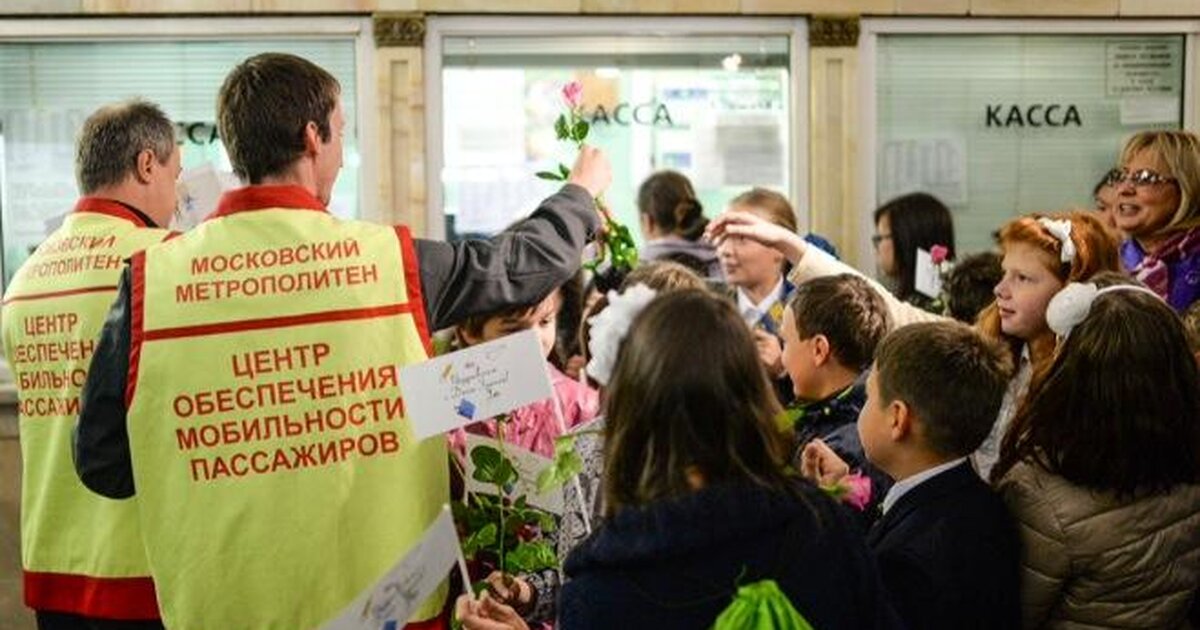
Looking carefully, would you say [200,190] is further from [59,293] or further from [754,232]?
[754,232]

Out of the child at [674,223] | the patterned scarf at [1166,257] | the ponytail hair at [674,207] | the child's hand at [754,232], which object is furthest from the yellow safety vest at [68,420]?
the ponytail hair at [674,207]

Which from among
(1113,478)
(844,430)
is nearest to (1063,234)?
(844,430)

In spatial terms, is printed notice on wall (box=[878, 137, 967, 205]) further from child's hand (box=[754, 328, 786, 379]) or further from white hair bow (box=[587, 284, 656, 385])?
white hair bow (box=[587, 284, 656, 385])

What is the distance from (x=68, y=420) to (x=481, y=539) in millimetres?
990

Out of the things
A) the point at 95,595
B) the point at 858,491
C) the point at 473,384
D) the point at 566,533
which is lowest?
the point at 95,595

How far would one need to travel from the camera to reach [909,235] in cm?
559

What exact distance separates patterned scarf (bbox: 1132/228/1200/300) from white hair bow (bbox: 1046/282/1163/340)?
1343mm

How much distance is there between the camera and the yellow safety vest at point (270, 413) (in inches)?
98.2

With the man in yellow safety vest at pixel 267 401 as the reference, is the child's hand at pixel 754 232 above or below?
above

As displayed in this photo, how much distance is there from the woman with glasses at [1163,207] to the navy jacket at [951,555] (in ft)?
5.78

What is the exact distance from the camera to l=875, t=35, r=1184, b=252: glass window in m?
6.78

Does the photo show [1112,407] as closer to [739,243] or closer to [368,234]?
[368,234]

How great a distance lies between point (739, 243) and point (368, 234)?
231 cm

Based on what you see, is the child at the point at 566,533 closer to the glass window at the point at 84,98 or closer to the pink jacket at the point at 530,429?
the pink jacket at the point at 530,429
